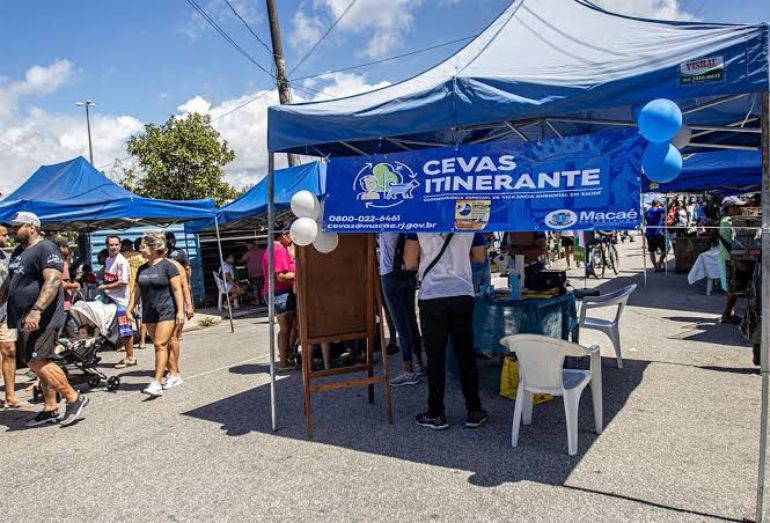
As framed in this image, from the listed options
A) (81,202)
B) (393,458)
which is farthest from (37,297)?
(81,202)

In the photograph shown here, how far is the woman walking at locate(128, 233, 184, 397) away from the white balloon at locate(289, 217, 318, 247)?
2.16 meters

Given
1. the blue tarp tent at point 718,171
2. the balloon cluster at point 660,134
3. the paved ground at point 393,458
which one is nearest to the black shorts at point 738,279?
the paved ground at point 393,458

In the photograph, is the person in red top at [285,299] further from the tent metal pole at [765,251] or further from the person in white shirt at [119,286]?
the tent metal pole at [765,251]

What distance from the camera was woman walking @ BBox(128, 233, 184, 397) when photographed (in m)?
5.85

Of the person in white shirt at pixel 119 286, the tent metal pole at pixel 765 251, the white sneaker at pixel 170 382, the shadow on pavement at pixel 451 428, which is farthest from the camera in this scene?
the person in white shirt at pixel 119 286

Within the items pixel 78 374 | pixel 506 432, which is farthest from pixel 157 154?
pixel 506 432

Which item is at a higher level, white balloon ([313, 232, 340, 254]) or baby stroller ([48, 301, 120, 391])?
white balloon ([313, 232, 340, 254])

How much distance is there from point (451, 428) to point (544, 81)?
2.65 metres

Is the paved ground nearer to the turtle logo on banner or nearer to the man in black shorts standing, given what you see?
the man in black shorts standing

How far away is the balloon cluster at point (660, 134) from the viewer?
3.12m

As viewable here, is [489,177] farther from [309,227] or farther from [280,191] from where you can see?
[280,191]

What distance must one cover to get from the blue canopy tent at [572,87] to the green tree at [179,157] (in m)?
18.1

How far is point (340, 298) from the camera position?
485cm

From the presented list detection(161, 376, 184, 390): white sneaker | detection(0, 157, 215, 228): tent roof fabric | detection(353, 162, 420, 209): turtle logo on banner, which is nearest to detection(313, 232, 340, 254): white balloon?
detection(353, 162, 420, 209): turtle logo on banner
